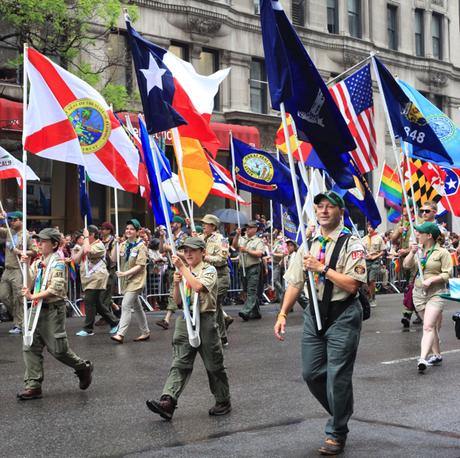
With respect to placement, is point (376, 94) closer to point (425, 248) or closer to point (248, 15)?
point (248, 15)

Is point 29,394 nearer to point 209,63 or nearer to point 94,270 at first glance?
point 94,270

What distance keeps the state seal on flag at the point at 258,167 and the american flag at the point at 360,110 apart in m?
3.89

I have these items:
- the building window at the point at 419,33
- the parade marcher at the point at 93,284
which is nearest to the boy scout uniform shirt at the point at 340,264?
the parade marcher at the point at 93,284

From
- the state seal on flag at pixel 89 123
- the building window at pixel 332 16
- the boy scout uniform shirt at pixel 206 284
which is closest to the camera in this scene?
the boy scout uniform shirt at pixel 206 284

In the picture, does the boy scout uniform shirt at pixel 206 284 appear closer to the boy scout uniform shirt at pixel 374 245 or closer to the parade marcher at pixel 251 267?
the parade marcher at pixel 251 267

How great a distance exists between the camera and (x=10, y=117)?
2169cm

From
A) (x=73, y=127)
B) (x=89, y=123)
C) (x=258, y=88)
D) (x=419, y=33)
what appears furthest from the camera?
(x=419, y=33)

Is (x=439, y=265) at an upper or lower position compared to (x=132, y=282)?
upper

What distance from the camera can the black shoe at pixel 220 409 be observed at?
7406mm

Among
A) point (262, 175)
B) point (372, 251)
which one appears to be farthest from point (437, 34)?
point (262, 175)

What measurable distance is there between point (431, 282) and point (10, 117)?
14645 millimetres

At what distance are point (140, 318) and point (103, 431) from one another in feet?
19.9

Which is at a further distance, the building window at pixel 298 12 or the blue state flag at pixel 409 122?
the building window at pixel 298 12

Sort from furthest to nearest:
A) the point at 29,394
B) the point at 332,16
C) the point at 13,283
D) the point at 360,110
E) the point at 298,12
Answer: the point at 332,16 → the point at 298,12 → the point at 13,283 → the point at 360,110 → the point at 29,394
